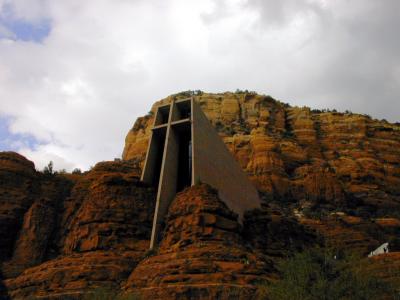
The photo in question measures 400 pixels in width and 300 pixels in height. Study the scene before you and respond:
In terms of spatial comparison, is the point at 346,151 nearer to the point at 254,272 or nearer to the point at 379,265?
the point at 379,265

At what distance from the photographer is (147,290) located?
17719mm

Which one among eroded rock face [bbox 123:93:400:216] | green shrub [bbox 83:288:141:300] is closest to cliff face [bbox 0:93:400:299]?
eroded rock face [bbox 123:93:400:216]

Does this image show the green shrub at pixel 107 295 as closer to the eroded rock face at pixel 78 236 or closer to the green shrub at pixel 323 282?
the eroded rock face at pixel 78 236

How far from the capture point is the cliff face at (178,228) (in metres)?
18.5

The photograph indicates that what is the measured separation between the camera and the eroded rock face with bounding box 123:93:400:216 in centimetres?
4753

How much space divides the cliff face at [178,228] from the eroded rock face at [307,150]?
181mm

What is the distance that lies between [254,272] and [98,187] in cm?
1077

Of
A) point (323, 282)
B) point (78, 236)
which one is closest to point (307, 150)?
point (78, 236)

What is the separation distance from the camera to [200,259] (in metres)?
18.2

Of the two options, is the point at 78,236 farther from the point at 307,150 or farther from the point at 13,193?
the point at 307,150

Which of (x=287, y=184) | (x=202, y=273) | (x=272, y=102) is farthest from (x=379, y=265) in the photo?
(x=272, y=102)

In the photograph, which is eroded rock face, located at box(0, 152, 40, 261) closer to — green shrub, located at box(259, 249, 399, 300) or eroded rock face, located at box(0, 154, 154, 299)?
eroded rock face, located at box(0, 154, 154, 299)

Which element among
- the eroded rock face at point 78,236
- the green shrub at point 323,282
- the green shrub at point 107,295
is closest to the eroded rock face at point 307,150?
the eroded rock face at point 78,236

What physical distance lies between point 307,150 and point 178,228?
37.0 m
